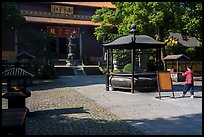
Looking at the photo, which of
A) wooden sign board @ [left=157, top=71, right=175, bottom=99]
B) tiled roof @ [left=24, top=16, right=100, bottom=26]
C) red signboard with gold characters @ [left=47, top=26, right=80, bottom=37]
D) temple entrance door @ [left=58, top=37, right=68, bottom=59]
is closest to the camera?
wooden sign board @ [left=157, top=71, right=175, bottom=99]

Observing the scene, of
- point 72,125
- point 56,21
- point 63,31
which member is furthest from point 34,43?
point 72,125

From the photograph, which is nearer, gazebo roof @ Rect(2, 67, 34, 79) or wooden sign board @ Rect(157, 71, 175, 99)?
gazebo roof @ Rect(2, 67, 34, 79)

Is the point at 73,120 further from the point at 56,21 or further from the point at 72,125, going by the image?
the point at 56,21

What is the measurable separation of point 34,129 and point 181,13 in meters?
15.2

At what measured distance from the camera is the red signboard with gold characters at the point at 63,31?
31875 mm

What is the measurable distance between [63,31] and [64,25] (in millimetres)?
789

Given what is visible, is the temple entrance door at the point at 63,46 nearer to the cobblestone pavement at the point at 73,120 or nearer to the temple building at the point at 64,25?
the temple building at the point at 64,25

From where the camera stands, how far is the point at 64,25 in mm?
32438

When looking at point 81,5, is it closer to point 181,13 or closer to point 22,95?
point 181,13

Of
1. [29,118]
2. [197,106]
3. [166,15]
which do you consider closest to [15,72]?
[29,118]

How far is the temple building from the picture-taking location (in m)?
31.2

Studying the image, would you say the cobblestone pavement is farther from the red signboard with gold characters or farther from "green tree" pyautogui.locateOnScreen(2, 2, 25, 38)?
the red signboard with gold characters

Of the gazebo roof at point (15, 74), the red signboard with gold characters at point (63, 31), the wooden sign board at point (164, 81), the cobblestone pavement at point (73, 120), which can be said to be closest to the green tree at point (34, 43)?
the red signboard with gold characters at point (63, 31)

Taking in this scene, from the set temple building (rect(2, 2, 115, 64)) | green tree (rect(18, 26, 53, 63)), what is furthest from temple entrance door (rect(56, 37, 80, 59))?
green tree (rect(18, 26, 53, 63))
